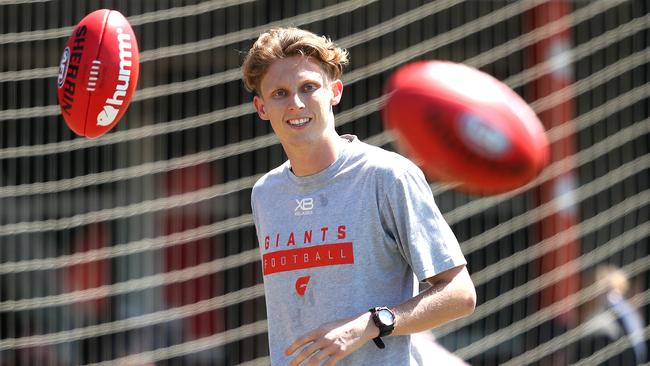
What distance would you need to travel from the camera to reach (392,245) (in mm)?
2508

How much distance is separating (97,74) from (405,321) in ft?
5.46

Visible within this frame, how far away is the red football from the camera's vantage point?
3062 millimetres

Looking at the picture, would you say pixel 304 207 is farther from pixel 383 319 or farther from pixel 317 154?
pixel 383 319

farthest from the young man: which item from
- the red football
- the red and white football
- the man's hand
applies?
the red and white football

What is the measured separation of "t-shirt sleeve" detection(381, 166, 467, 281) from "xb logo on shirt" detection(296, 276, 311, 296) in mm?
206

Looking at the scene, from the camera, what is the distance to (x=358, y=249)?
2.50 metres

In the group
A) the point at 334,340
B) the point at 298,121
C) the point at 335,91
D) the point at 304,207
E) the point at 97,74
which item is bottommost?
the point at 334,340

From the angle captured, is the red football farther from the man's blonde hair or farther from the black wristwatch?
the black wristwatch

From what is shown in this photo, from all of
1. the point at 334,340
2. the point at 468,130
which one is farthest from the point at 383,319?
the point at 468,130

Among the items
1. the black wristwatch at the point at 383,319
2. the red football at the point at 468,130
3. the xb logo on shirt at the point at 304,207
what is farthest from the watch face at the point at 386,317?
the red football at the point at 468,130

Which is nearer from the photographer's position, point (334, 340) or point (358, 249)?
point (334, 340)

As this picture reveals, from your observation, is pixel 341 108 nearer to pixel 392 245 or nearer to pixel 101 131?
pixel 101 131

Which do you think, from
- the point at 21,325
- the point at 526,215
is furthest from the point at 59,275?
the point at 526,215

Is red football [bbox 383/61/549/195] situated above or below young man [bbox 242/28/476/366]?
above
